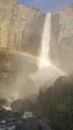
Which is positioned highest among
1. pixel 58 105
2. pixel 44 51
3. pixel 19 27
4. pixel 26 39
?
pixel 19 27

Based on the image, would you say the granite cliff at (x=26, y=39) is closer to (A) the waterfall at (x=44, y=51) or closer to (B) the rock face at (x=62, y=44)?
(B) the rock face at (x=62, y=44)

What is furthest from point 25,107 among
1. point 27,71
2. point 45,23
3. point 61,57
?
point 45,23

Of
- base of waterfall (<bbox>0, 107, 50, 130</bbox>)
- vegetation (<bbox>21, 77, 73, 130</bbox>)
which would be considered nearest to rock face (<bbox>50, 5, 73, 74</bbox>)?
vegetation (<bbox>21, 77, 73, 130</bbox>)

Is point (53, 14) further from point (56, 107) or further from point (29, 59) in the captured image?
point (56, 107)

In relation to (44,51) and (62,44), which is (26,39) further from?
(62,44)

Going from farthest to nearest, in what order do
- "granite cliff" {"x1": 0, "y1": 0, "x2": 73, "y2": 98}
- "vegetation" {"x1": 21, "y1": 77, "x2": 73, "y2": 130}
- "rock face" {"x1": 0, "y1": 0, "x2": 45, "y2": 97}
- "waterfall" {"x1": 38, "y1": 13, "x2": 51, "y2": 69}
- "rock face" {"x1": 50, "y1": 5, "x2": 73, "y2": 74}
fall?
1. "rock face" {"x1": 50, "y1": 5, "x2": 73, "y2": 74}
2. "waterfall" {"x1": 38, "y1": 13, "x2": 51, "y2": 69}
3. "granite cliff" {"x1": 0, "y1": 0, "x2": 73, "y2": 98}
4. "rock face" {"x1": 0, "y1": 0, "x2": 45, "y2": 97}
5. "vegetation" {"x1": 21, "y1": 77, "x2": 73, "y2": 130}

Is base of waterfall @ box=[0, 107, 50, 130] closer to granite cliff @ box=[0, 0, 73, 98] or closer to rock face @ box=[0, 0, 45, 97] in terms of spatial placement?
rock face @ box=[0, 0, 45, 97]

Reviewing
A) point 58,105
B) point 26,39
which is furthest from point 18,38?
point 58,105

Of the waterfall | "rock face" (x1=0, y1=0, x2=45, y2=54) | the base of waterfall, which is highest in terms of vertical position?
"rock face" (x1=0, y1=0, x2=45, y2=54)

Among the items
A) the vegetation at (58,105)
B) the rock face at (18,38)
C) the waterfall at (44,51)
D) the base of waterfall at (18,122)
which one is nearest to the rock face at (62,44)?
the waterfall at (44,51)

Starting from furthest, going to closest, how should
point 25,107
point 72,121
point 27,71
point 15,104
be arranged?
point 27,71, point 15,104, point 25,107, point 72,121

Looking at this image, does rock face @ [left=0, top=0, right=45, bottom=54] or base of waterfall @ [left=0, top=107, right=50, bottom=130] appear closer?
base of waterfall @ [left=0, top=107, right=50, bottom=130]
